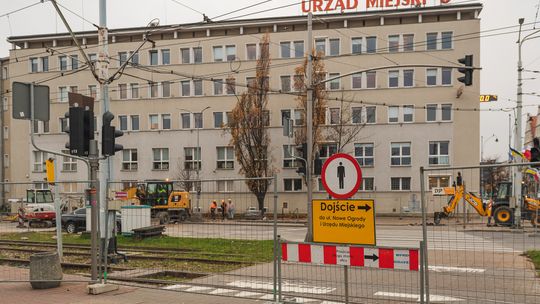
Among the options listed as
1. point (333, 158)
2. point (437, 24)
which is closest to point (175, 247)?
point (333, 158)

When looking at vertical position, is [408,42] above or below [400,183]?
above

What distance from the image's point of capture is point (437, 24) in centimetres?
4447

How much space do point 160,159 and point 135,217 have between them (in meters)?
38.2

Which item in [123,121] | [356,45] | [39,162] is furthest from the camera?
[39,162]

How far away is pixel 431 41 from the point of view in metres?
44.6

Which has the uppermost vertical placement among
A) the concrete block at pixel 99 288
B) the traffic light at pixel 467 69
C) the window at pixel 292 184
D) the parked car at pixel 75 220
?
the traffic light at pixel 467 69

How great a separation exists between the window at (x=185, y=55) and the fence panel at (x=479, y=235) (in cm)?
4412

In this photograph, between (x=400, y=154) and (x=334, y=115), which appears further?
(x=334, y=115)

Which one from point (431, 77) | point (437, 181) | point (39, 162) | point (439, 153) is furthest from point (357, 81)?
point (437, 181)

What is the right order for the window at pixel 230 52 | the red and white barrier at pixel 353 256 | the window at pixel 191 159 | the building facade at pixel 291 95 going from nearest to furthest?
1. the red and white barrier at pixel 353 256
2. the building facade at pixel 291 95
3. the window at pixel 230 52
4. the window at pixel 191 159

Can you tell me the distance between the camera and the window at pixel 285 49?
1879 inches

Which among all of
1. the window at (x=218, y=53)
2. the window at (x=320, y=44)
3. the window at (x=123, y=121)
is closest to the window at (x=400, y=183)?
the window at (x=320, y=44)

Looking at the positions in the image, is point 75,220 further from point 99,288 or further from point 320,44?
point 320,44

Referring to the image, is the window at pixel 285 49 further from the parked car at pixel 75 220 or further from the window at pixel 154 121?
the parked car at pixel 75 220
